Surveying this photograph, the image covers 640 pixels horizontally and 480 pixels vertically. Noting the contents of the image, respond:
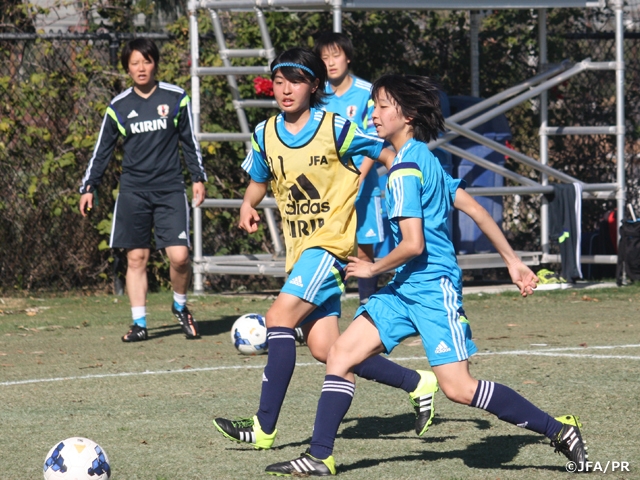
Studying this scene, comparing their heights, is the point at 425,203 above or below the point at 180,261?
above

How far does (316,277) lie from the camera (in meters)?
4.67

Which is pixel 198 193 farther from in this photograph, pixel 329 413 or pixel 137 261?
pixel 329 413

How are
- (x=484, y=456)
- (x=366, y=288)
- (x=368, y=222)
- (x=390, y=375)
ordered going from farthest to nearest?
1. (x=366, y=288)
2. (x=368, y=222)
3. (x=390, y=375)
4. (x=484, y=456)

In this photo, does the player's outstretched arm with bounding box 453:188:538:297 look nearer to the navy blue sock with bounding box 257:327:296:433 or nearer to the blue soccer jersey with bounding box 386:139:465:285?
the blue soccer jersey with bounding box 386:139:465:285

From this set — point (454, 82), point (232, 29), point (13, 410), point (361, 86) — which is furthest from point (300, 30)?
point (13, 410)

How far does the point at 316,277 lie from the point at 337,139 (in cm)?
67

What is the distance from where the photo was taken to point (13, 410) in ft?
18.5

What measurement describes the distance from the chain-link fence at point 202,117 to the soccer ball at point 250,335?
398cm

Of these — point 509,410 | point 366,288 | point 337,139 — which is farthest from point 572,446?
point 366,288

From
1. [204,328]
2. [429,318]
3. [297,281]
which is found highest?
[297,281]

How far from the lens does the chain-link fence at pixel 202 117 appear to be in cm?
1082

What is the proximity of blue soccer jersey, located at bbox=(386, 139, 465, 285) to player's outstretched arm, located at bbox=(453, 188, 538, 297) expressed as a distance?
9 cm

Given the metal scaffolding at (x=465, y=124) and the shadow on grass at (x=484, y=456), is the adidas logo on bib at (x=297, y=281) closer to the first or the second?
the shadow on grass at (x=484, y=456)

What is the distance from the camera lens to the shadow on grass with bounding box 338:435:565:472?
4363 mm
